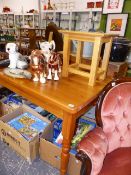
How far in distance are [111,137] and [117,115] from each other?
15 cm

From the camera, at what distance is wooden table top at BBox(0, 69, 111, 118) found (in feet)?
3.05

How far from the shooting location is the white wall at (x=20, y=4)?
217 inches

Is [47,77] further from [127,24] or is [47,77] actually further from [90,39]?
[127,24]

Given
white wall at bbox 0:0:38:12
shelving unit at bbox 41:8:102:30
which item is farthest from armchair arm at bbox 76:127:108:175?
white wall at bbox 0:0:38:12

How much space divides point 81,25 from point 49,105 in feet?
12.1

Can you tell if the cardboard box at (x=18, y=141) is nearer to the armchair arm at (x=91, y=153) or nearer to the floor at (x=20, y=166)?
the floor at (x=20, y=166)

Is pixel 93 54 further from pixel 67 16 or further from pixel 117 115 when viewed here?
pixel 67 16

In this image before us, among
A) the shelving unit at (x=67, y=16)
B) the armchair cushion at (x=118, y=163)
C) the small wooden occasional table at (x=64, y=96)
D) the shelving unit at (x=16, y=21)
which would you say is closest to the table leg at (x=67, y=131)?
the small wooden occasional table at (x=64, y=96)

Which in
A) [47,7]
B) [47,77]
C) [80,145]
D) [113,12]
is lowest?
[80,145]

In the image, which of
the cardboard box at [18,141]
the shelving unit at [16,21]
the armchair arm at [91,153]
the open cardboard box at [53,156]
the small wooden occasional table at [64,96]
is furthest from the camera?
the shelving unit at [16,21]

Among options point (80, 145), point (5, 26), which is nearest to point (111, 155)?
point (80, 145)

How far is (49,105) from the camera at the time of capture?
1.01m

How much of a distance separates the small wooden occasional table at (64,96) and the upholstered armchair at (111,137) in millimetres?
109

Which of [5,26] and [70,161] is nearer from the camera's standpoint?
[70,161]
